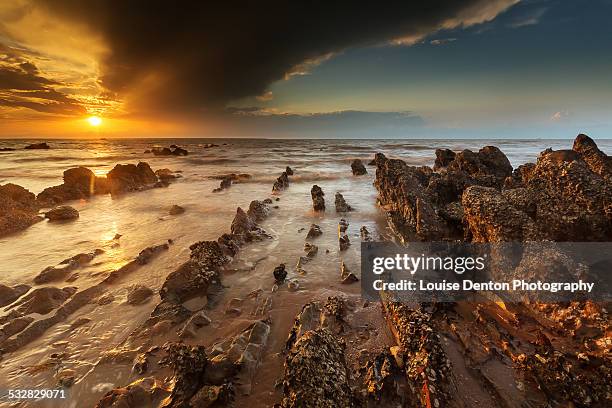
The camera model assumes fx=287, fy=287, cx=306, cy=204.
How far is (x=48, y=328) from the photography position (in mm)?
4879

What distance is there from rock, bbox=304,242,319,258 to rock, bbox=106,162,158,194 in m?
13.8

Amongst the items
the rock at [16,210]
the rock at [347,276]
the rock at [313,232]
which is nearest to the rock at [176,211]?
the rock at [16,210]

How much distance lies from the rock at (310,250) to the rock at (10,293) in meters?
6.10

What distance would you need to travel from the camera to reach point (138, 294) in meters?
5.78

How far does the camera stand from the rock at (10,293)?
5.56 m

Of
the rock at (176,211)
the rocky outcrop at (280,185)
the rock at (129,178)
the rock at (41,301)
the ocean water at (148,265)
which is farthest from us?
the rocky outcrop at (280,185)

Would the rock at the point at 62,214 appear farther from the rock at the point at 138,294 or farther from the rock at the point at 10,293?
the rock at the point at 138,294

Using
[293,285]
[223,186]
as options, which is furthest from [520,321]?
[223,186]

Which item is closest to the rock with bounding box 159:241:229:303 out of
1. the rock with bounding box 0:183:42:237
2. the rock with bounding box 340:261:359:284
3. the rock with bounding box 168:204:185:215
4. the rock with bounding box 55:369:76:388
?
the rock with bounding box 55:369:76:388

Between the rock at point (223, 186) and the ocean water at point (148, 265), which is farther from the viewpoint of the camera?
the rock at point (223, 186)

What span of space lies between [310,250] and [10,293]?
6395 millimetres

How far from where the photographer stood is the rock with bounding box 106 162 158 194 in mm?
17047

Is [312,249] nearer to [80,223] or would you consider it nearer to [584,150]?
[80,223]

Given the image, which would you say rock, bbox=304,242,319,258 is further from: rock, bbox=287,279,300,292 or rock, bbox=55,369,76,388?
rock, bbox=55,369,76,388
